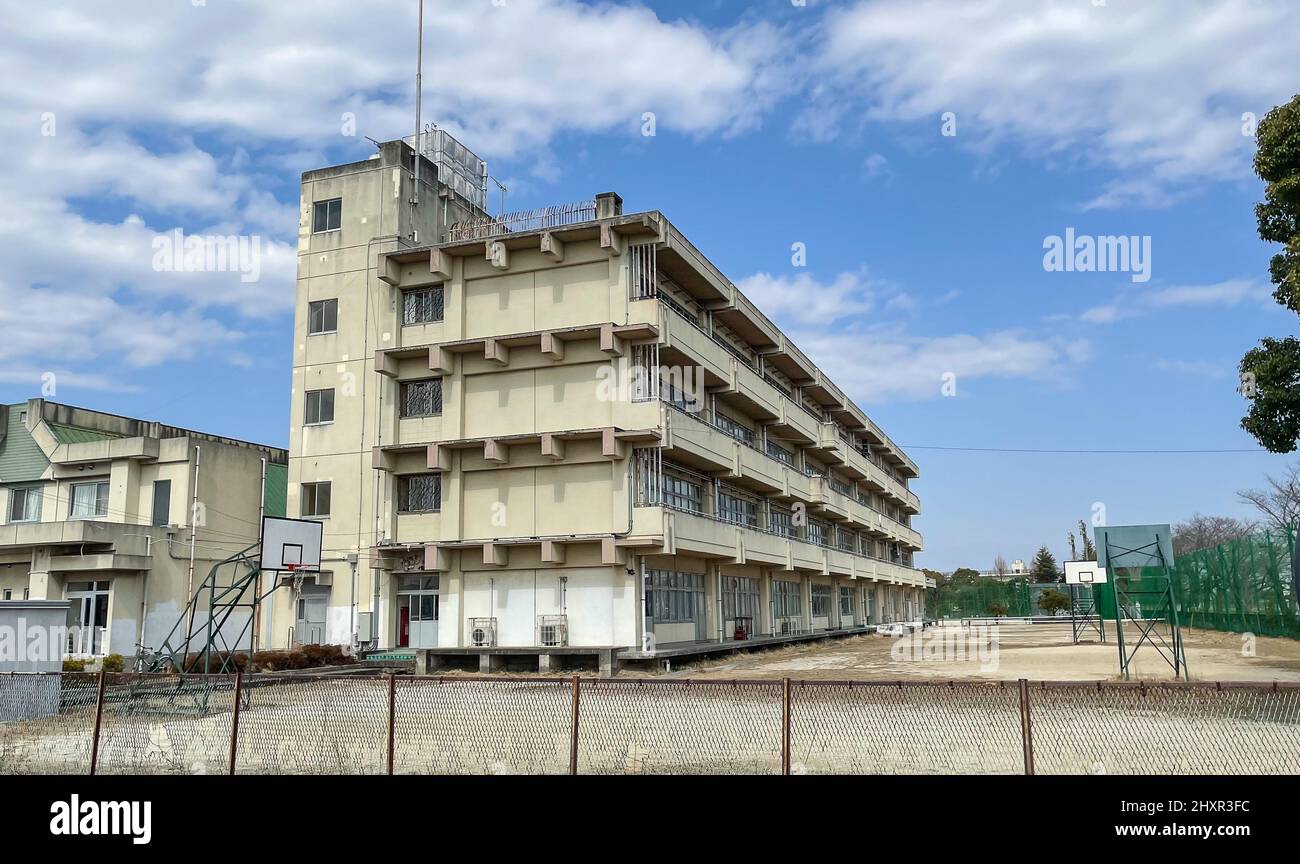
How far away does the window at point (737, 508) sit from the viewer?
39291 mm

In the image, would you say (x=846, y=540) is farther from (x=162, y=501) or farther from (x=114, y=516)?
(x=114, y=516)

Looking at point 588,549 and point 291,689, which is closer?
point 291,689

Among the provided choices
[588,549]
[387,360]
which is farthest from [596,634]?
[387,360]

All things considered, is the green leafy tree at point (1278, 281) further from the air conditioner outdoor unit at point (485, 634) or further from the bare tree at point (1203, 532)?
the bare tree at point (1203, 532)

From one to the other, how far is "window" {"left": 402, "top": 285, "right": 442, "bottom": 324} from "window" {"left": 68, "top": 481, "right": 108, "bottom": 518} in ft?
49.3

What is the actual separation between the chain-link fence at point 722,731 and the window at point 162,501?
27.7 m

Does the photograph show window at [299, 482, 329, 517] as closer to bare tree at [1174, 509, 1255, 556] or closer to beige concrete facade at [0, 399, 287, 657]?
beige concrete facade at [0, 399, 287, 657]

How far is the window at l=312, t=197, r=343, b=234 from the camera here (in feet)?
128

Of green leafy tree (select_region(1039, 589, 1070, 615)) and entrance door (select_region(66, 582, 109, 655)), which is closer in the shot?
entrance door (select_region(66, 582, 109, 655))

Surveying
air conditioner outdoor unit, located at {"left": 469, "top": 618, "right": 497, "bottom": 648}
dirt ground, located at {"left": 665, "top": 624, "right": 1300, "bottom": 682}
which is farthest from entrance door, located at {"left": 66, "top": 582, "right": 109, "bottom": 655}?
→ dirt ground, located at {"left": 665, "top": 624, "right": 1300, "bottom": 682}

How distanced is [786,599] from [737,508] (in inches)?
319
